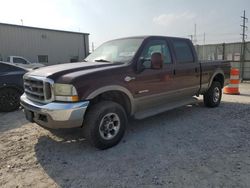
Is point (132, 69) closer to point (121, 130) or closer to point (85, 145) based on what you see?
point (121, 130)

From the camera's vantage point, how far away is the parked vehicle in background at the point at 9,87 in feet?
19.9

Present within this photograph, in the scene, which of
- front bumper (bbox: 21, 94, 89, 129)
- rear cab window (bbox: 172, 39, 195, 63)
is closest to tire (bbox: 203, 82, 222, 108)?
rear cab window (bbox: 172, 39, 195, 63)

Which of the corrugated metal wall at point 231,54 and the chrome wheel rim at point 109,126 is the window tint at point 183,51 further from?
the corrugated metal wall at point 231,54

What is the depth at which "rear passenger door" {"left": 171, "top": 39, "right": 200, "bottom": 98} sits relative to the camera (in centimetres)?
491

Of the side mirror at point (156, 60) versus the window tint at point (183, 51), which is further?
the window tint at point (183, 51)

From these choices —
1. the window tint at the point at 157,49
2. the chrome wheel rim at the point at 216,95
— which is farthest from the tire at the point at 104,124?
the chrome wheel rim at the point at 216,95

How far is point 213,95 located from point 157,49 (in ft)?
9.16

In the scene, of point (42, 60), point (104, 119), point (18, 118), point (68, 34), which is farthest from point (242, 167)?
point (68, 34)

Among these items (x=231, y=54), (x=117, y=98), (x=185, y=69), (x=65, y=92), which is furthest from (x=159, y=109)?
(x=231, y=54)

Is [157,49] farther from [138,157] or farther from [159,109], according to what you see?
[138,157]

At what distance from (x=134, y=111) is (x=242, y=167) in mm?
1994

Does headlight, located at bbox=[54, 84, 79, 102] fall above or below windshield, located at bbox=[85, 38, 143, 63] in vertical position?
below

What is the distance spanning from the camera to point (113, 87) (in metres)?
3.58

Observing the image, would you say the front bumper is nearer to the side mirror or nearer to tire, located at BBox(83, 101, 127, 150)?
tire, located at BBox(83, 101, 127, 150)
